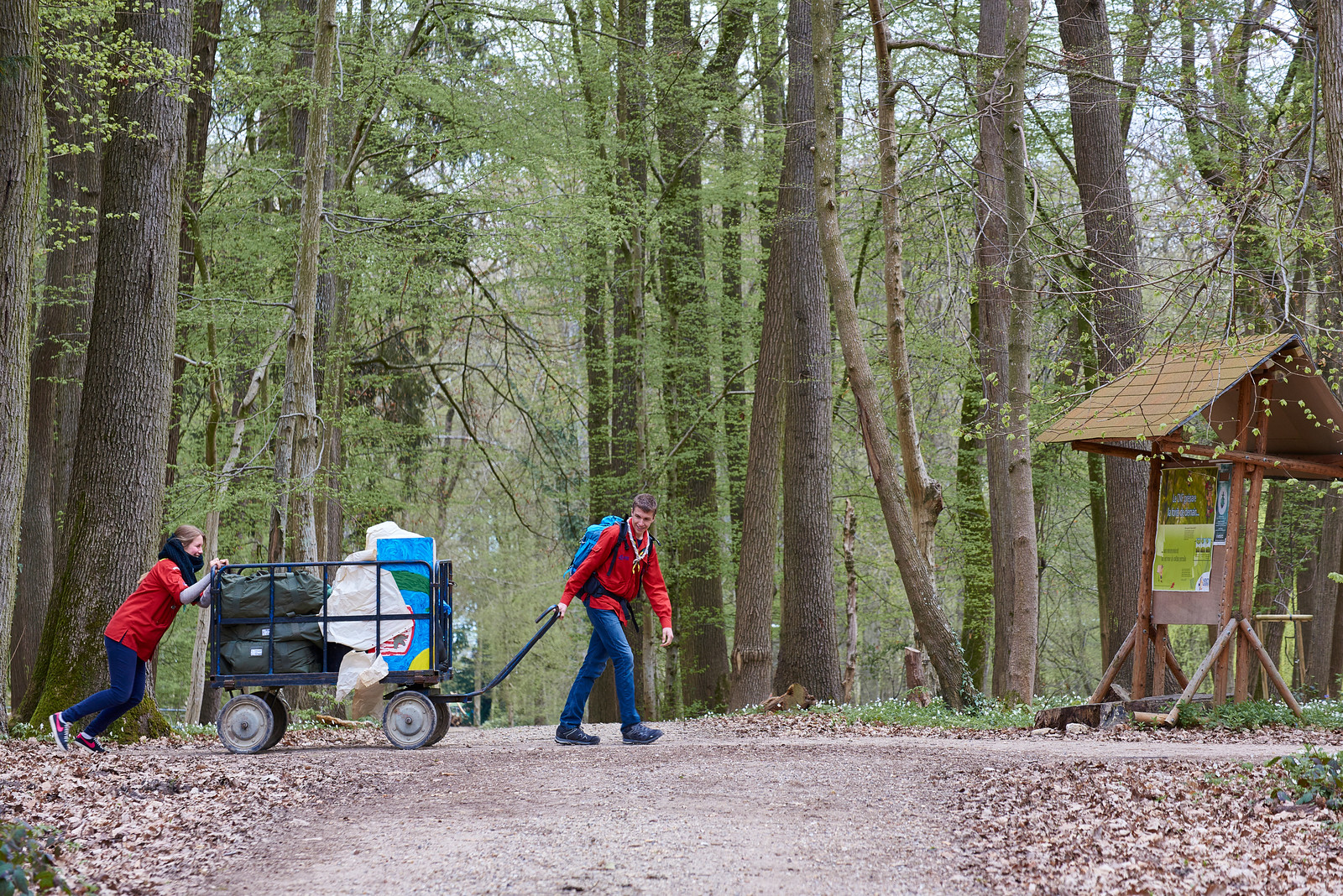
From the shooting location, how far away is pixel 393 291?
611 inches

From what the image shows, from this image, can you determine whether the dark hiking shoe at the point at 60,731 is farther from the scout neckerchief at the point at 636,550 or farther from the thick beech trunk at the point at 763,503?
the thick beech trunk at the point at 763,503

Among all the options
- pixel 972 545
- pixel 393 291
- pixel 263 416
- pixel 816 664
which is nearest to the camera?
pixel 816 664

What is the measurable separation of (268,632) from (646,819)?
3875 mm

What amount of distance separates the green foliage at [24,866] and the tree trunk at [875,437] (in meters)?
8.01

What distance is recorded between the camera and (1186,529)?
995 centimetres

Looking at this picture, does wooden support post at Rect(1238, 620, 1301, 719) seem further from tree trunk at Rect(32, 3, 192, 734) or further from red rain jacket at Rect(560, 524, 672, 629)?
tree trunk at Rect(32, 3, 192, 734)

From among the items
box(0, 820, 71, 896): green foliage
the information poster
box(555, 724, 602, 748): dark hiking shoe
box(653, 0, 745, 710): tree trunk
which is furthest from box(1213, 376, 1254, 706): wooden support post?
box(653, 0, 745, 710): tree trunk

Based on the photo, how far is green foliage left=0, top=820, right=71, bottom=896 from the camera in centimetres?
369

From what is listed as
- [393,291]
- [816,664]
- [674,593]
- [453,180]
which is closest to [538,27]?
[453,180]

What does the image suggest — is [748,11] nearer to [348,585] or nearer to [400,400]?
[400,400]

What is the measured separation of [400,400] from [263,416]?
2.95m

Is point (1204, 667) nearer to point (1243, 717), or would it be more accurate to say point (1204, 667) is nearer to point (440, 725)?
point (1243, 717)

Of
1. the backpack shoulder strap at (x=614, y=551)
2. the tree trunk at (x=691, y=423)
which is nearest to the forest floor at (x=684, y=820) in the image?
the backpack shoulder strap at (x=614, y=551)

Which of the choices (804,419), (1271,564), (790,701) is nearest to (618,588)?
(790,701)
